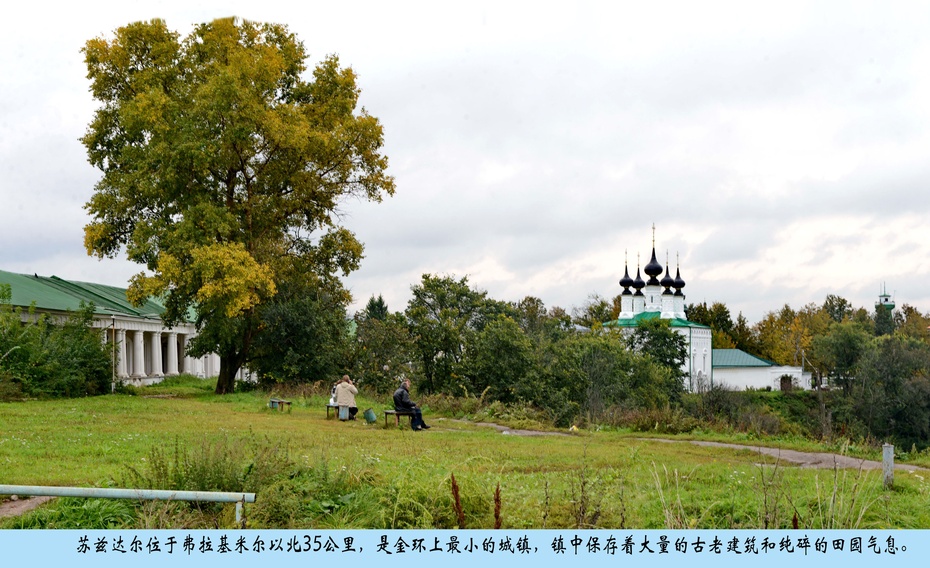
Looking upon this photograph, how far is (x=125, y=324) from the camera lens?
143ft

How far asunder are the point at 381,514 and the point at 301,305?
27.0 metres

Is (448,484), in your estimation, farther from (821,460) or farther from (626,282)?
(626,282)

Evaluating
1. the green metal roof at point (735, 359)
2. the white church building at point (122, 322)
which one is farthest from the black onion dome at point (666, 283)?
the white church building at point (122, 322)

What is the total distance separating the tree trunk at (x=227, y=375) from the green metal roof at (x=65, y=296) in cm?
546

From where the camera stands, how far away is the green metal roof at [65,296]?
122 ft

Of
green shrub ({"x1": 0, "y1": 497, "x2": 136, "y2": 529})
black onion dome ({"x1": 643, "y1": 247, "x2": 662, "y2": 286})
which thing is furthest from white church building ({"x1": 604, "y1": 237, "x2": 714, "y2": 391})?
green shrub ({"x1": 0, "y1": 497, "x2": 136, "y2": 529})

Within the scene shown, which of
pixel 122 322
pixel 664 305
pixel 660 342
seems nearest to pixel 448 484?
pixel 122 322

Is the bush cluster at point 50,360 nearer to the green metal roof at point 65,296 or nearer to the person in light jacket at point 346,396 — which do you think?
the green metal roof at point 65,296

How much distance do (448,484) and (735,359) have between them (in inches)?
3466

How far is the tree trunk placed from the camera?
3362 centimetres

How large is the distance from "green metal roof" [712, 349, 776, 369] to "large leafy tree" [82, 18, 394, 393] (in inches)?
2569

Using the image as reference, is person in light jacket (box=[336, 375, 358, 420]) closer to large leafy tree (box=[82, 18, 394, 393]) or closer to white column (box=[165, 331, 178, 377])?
large leafy tree (box=[82, 18, 394, 393])

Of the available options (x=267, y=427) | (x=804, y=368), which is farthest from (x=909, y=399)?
(x=267, y=427)

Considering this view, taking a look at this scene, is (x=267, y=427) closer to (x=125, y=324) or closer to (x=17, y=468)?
(x=17, y=468)
